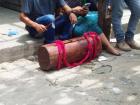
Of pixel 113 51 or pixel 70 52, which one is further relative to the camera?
pixel 113 51

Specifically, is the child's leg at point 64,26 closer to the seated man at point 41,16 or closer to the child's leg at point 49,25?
the seated man at point 41,16

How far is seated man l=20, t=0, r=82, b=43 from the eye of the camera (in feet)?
16.9

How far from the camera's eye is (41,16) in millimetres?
5375

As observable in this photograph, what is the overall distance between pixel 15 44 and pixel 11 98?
4.36 feet

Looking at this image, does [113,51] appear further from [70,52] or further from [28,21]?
[28,21]

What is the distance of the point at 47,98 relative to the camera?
4184mm

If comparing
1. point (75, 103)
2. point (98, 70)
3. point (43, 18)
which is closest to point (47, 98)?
point (75, 103)

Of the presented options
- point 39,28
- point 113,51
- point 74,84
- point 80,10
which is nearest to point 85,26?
point 80,10

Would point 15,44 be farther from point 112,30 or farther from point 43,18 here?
point 112,30

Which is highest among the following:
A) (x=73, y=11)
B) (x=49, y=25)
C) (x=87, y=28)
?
(x=73, y=11)

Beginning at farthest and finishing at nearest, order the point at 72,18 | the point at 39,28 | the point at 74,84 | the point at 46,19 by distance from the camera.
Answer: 1. the point at 72,18
2. the point at 46,19
3. the point at 39,28
4. the point at 74,84

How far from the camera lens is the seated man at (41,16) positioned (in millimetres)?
5137

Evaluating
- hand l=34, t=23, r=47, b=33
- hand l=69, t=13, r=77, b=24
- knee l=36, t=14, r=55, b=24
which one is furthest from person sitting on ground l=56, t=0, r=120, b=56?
hand l=34, t=23, r=47, b=33

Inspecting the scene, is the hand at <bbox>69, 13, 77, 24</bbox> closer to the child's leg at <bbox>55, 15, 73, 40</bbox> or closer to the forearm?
the child's leg at <bbox>55, 15, 73, 40</bbox>
